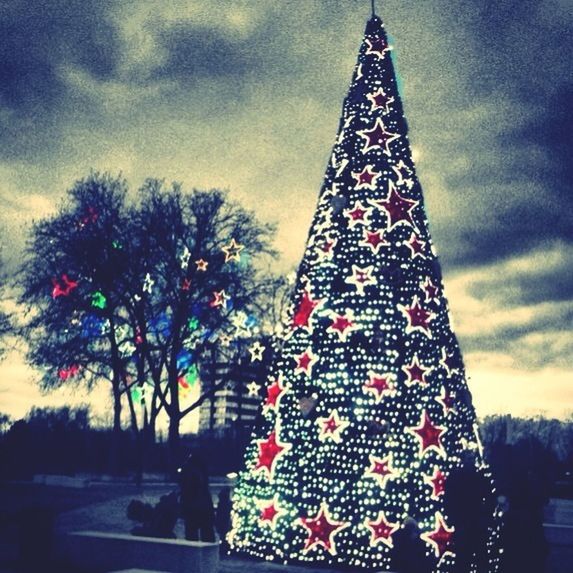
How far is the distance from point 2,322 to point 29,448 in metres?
5.28

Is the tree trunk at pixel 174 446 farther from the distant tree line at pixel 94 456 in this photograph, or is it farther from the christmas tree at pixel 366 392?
the christmas tree at pixel 366 392

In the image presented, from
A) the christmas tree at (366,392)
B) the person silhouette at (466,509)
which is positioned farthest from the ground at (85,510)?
the person silhouette at (466,509)

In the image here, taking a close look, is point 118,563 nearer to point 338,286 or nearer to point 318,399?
point 318,399

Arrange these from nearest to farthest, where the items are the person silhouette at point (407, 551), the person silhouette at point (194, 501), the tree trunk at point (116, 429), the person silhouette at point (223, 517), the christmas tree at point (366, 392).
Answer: the person silhouette at point (407, 551) < the christmas tree at point (366, 392) < the person silhouette at point (194, 501) < the person silhouette at point (223, 517) < the tree trunk at point (116, 429)

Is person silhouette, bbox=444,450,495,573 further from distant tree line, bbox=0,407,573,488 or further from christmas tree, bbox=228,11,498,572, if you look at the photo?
distant tree line, bbox=0,407,573,488

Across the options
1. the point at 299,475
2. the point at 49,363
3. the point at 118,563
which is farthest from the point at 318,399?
the point at 49,363

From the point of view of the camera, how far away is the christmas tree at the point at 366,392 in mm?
8492

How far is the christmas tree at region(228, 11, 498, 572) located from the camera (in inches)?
334

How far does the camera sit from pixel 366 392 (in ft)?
29.6

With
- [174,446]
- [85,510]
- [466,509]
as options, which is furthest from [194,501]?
[174,446]

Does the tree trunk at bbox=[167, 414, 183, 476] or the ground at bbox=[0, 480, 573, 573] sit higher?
the tree trunk at bbox=[167, 414, 183, 476]

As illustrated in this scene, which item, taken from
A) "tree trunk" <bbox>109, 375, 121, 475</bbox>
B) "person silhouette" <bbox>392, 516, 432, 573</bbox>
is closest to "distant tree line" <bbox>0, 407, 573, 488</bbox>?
"tree trunk" <bbox>109, 375, 121, 475</bbox>

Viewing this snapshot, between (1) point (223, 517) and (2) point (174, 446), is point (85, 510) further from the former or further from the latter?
(2) point (174, 446)

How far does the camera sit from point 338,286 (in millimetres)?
9672
